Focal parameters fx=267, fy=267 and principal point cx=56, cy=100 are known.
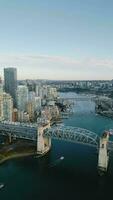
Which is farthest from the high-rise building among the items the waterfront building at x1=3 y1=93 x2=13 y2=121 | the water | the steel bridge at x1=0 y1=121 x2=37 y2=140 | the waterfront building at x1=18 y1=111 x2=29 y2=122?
the water

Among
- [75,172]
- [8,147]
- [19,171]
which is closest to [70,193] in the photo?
[75,172]

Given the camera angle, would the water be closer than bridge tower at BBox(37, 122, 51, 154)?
Yes

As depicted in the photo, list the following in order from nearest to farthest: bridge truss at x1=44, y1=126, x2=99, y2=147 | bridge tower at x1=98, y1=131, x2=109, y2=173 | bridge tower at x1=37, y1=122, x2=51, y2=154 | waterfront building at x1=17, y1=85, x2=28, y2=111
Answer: bridge tower at x1=98, y1=131, x2=109, y2=173
bridge truss at x1=44, y1=126, x2=99, y2=147
bridge tower at x1=37, y1=122, x2=51, y2=154
waterfront building at x1=17, y1=85, x2=28, y2=111

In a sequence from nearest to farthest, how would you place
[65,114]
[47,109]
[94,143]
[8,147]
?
[94,143] → [8,147] → [47,109] → [65,114]

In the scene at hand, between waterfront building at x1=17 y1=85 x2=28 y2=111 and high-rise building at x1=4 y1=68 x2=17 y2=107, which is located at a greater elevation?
high-rise building at x1=4 y1=68 x2=17 y2=107

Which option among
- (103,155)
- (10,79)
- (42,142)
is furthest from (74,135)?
(10,79)

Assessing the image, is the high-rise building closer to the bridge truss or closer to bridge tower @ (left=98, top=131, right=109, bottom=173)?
the bridge truss

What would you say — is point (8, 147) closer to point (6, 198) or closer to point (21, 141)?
point (21, 141)

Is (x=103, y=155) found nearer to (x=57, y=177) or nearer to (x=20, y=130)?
(x=57, y=177)
